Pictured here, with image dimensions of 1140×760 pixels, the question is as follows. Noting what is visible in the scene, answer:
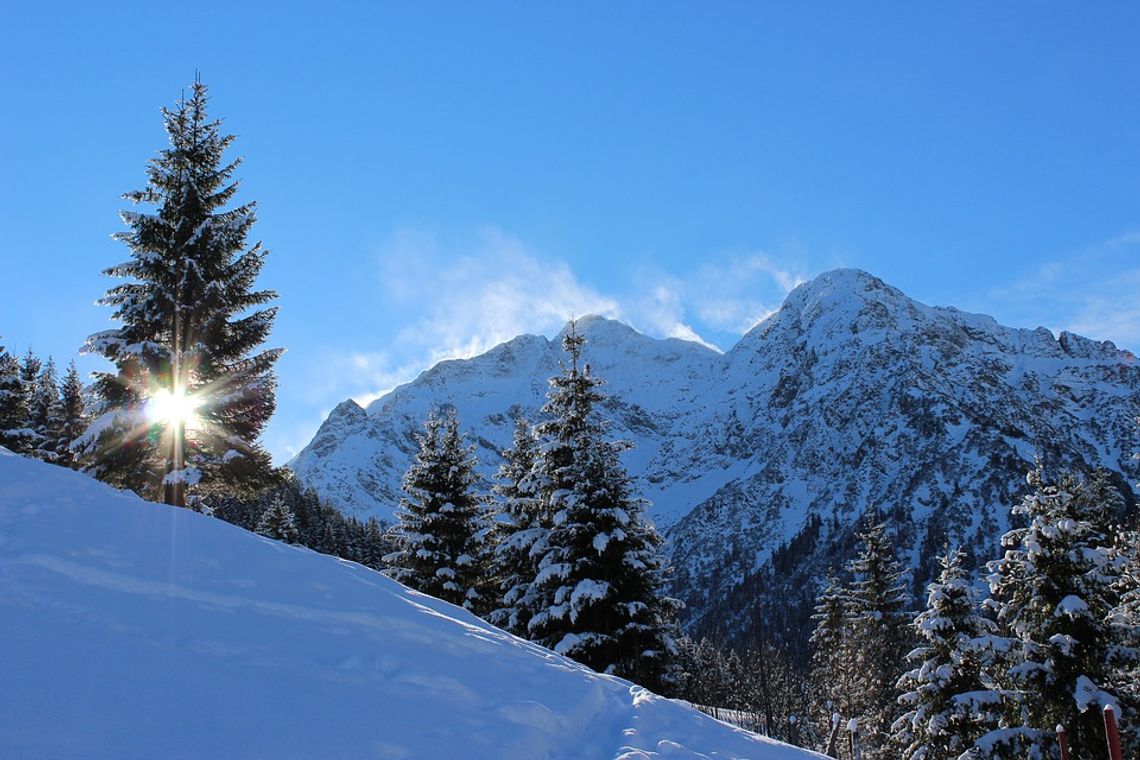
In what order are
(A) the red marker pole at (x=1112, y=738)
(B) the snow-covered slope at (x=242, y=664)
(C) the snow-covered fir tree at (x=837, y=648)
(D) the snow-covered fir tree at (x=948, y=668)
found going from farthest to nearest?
(C) the snow-covered fir tree at (x=837, y=648), (D) the snow-covered fir tree at (x=948, y=668), (B) the snow-covered slope at (x=242, y=664), (A) the red marker pole at (x=1112, y=738)

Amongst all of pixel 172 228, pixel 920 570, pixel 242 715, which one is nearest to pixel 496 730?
pixel 242 715

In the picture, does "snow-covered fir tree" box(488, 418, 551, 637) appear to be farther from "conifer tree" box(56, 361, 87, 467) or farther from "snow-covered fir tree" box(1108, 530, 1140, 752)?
"conifer tree" box(56, 361, 87, 467)

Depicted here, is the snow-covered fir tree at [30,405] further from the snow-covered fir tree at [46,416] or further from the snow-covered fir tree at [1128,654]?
the snow-covered fir tree at [1128,654]

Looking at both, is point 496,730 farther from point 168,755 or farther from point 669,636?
point 669,636

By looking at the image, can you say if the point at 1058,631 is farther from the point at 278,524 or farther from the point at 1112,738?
the point at 278,524

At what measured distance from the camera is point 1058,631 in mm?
17516

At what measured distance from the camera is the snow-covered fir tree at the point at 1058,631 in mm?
17016

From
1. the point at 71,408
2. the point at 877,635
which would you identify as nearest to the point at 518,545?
the point at 877,635

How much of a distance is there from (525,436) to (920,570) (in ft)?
650

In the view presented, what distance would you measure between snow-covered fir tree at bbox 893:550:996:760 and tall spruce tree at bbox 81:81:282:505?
17.0 meters

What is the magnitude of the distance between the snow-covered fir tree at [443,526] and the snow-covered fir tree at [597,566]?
3.72 metres

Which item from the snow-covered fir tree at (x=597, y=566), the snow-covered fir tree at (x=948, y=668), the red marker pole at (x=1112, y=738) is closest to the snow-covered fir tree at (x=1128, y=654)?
the snow-covered fir tree at (x=948, y=668)

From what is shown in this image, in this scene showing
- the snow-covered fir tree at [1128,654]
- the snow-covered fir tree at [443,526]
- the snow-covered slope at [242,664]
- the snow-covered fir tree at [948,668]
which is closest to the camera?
the snow-covered slope at [242,664]

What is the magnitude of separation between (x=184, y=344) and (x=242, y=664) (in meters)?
12.6
